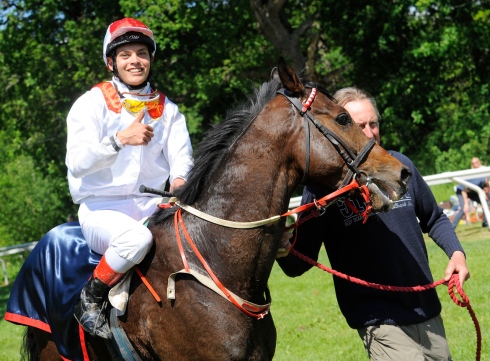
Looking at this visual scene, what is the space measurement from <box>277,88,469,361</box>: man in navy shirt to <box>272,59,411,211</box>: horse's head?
0.95ft

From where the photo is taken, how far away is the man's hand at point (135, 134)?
3.90 metres

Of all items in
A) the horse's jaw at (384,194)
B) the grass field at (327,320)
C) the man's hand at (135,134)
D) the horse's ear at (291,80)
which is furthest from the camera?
the grass field at (327,320)

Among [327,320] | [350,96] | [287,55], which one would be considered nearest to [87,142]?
Result: [350,96]

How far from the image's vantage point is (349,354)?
6.88 m

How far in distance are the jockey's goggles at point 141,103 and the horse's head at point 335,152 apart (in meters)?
0.93

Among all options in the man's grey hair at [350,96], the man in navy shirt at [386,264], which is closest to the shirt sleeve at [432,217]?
the man in navy shirt at [386,264]

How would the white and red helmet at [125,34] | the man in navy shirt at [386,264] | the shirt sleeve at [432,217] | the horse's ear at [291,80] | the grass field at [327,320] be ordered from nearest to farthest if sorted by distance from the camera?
the horse's ear at [291,80] < the man in navy shirt at [386,264] < the shirt sleeve at [432,217] < the white and red helmet at [125,34] < the grass field at [327,320]

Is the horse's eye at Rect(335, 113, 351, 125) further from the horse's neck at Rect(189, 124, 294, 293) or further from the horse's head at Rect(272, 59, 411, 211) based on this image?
the horse's neck at Rect(189, 124, 294, 293)

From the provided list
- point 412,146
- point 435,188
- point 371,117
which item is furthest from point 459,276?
point 412,146

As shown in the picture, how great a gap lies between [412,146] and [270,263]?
68.2 ft

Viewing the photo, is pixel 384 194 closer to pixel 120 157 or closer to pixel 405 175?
pixel 405 175

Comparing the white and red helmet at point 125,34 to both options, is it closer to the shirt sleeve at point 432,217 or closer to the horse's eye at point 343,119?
the horse's eye at point 343,119

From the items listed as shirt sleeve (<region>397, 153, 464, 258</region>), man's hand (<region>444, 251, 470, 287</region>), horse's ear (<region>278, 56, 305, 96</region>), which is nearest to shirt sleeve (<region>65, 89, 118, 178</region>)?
horse's ear (<region>278, 56, 305, 96</region>)

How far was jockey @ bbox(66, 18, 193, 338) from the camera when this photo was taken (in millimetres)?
3957
